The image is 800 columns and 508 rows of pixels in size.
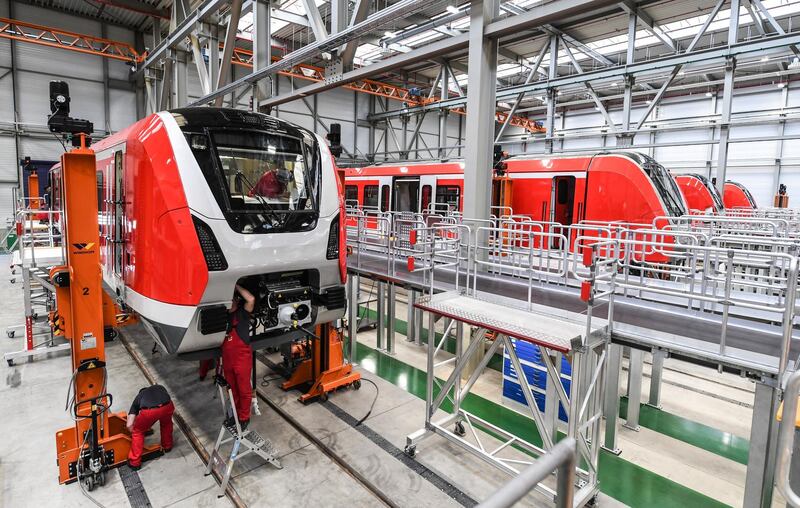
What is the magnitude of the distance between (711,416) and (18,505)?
753 cm

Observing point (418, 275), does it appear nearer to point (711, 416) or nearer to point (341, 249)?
point (341, 249)

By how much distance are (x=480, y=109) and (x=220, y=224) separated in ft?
13.5

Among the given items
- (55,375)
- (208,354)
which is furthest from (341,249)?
(55,375)

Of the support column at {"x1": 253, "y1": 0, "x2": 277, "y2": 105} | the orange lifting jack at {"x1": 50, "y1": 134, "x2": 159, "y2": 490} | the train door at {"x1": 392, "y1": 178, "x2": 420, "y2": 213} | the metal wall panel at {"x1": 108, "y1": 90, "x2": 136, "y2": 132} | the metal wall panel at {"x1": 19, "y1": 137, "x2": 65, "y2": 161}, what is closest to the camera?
the orange lifting jack at {"x1": 50, "y1": 134, "x2": 159, "y2": 490}

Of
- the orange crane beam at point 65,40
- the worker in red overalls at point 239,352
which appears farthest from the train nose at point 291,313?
the orange crane beam at point 65,40

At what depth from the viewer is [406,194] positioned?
12.7m

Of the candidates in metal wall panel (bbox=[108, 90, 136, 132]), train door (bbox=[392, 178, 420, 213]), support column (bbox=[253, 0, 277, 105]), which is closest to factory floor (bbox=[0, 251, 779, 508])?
support column (bbox=[253, 0, 277, 105])

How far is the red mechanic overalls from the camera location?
155 inches

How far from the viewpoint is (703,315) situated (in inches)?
178

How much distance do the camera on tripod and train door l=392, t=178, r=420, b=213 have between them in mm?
8785

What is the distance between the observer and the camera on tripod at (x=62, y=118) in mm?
3904

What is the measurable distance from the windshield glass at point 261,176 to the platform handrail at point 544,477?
3.28m

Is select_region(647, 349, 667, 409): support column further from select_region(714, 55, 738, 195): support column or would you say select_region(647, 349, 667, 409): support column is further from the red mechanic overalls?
select_region(714, 55, 738, 195): support column

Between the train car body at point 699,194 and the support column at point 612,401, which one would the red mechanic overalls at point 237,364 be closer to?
the support column at point 612,401
